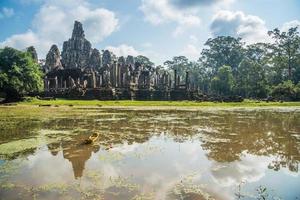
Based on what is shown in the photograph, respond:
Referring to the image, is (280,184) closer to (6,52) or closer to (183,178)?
(183,178)

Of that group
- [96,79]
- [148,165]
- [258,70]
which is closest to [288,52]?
[258,70]

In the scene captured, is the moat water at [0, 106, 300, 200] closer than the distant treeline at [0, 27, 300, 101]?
Yes

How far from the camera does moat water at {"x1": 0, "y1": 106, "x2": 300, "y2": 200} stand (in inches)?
320

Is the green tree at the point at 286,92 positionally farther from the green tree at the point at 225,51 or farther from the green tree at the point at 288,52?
the green tree at the point at 225,51

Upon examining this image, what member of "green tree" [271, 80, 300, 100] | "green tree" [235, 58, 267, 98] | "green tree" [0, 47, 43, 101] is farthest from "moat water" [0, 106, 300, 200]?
"green tree" [235, 58, 267, 98]

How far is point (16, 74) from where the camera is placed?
4716 cm

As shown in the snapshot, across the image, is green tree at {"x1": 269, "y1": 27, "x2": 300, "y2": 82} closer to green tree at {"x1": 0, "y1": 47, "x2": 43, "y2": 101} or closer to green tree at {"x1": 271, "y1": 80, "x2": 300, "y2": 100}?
green tree at {"x1": 271, "y1": 80, "x2": 300, "y2": 100}

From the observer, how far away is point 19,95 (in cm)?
4975

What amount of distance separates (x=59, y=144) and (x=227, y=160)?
7449 millimetres

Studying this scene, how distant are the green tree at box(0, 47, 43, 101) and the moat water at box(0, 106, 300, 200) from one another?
29599 mm

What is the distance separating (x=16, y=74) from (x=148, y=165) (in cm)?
4118

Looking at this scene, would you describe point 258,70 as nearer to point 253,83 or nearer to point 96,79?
point 253,83

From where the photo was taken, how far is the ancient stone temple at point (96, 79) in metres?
57.8

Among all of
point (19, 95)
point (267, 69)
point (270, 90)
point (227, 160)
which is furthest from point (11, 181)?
point (267, 69)
